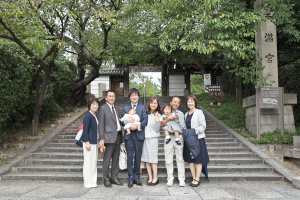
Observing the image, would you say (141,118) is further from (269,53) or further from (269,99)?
(269,53)

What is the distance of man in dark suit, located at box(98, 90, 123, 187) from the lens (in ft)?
13.9

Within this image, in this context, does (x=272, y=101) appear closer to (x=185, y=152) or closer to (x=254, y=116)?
(x=254, y=116)

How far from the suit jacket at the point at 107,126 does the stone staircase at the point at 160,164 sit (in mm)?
1053

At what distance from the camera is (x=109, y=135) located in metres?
4.25

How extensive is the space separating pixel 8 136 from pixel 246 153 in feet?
Result: 25.2

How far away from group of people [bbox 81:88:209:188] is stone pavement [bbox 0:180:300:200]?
0.62 feet

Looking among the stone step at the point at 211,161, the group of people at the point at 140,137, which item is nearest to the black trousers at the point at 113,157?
the group of people at the point at 140,137

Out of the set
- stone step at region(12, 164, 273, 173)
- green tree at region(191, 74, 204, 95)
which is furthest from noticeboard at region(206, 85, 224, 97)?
green tree at region(191, 74, 204, 95)

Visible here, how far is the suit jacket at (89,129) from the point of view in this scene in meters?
4.20

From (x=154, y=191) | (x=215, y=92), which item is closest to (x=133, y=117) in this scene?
(x=154, y=191)

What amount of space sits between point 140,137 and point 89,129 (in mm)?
1038

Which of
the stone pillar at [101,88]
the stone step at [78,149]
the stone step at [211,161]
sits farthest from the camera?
the stone pillar at [101,88]

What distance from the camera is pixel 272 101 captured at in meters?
6.60

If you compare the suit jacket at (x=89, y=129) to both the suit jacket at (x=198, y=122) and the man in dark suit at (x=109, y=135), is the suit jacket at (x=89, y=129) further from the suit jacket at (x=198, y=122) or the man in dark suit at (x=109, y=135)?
the suit jacket at (x=198, y=122)
